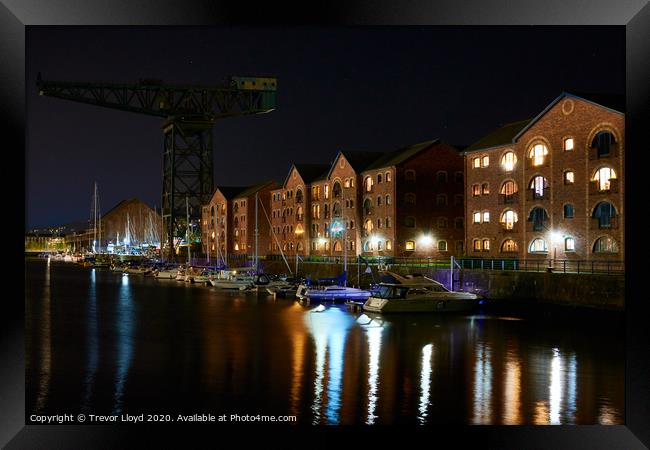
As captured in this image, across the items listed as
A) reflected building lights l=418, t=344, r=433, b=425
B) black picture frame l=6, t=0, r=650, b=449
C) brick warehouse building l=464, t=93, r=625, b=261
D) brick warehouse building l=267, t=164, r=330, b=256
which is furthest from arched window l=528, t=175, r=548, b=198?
black picture frame l=6, t=0, r=650, b=449

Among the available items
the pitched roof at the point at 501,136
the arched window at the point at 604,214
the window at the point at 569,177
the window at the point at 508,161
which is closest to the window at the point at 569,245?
the arched window at the point at 604,214

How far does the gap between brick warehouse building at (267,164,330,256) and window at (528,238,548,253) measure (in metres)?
30.9

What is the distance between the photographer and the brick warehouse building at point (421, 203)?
5659cm

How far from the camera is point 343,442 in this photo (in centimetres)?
969

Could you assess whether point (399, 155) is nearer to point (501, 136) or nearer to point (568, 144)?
point (501, 136)

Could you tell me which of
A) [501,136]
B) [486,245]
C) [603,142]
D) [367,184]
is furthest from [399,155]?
[603,142]

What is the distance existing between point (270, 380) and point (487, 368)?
590 cm

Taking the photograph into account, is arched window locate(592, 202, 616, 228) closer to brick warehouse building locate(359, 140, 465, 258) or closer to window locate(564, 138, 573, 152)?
window locate(564, 138, 573, 152)

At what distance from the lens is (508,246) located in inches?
1764

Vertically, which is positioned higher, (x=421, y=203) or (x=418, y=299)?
(x=421, y=203)

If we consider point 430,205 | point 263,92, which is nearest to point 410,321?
point 430,205

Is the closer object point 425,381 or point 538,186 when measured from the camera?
point 425,381

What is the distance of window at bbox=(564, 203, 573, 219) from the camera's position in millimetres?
38603

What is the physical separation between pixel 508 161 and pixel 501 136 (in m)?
3.26
